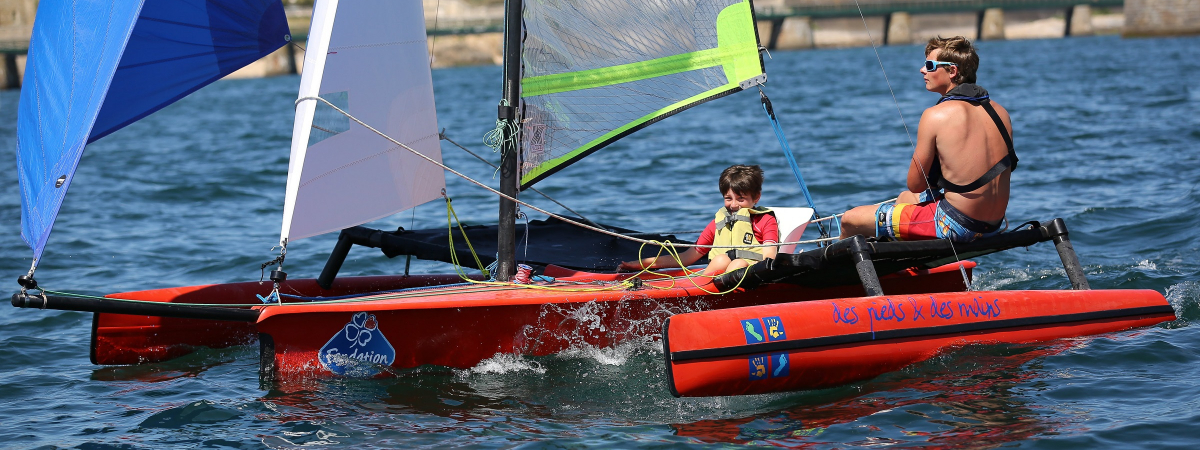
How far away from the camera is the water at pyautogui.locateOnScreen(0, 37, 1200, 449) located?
4.36 meters

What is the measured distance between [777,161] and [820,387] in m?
8.58

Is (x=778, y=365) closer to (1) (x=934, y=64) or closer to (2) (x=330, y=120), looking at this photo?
(1) (x=934, y=64)

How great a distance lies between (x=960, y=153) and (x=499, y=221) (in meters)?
2.19

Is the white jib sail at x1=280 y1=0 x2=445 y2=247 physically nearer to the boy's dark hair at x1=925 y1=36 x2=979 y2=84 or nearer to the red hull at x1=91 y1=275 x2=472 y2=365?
the red hull at x1=91 y1=275 x2=472 y2=365

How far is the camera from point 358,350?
498 centimetres

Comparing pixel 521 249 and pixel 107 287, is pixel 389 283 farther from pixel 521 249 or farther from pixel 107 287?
pixel 107 287

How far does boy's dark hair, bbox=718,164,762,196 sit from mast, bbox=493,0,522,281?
1.04 m

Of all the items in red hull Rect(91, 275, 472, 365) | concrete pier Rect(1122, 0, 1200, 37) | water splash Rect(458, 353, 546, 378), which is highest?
concrete pier Rect(1122, 0, 1200, 37)

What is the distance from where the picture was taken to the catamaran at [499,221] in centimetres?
470

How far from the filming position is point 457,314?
4973 millimetres

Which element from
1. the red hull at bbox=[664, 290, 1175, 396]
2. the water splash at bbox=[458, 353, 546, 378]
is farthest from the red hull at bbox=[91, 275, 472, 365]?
the red hull at bbox=[664, 290, 1175, 396]

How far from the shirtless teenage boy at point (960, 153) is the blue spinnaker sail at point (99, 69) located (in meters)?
3.28

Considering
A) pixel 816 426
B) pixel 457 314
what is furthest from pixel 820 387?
pixel 457 314

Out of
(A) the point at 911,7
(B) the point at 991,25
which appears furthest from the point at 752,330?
(B) the point at 991,25
